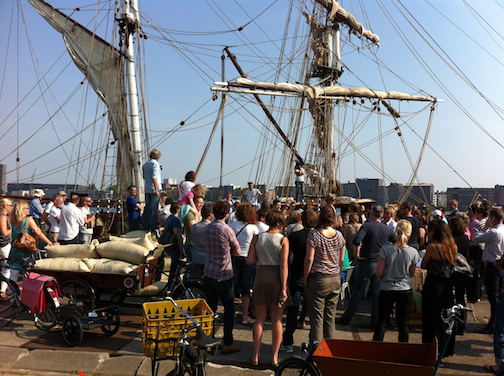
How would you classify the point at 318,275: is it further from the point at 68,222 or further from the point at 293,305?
the point at 68,222

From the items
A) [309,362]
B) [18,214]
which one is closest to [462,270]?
[309,362]

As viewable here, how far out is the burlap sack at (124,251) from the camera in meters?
5.66

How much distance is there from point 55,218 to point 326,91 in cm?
1747

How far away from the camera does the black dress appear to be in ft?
14.3

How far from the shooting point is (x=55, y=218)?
26.1 ft

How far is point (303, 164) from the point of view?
2391 cm

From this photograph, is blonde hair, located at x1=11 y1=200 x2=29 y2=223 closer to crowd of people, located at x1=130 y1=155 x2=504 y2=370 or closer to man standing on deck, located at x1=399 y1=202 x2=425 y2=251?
crowd of people, located at x1=130 y1=155 x2=504 y2=370

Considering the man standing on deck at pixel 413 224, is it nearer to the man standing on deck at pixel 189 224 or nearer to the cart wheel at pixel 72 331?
the man standing on deck at pixel 189 224

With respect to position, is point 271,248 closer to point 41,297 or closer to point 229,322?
point 229,322

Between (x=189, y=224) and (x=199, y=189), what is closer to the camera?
(x=189, y=224)

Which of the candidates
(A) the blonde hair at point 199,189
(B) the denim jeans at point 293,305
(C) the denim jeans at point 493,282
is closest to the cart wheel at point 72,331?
(B) the denim jeans at point 293,305

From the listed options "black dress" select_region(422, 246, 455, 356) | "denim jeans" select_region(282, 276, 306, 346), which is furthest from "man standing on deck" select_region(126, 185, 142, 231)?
"black dress" select_region(422, 246, 455, 356)

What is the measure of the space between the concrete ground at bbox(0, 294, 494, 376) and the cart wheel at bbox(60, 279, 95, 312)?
403 mm

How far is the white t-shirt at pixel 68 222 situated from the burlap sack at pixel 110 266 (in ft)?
7.57
